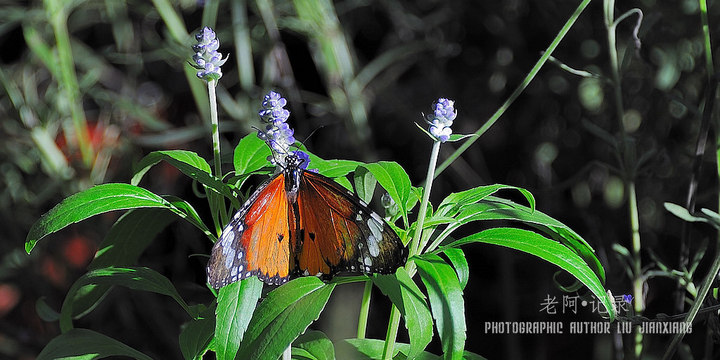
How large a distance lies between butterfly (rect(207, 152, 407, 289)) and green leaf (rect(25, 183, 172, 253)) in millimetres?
105

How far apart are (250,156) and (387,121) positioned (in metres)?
1.22

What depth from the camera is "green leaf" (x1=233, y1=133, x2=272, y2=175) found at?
813 mm

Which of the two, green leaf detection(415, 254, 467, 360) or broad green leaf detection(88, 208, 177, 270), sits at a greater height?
broad green leaf detection(88, 208, 177, 270)

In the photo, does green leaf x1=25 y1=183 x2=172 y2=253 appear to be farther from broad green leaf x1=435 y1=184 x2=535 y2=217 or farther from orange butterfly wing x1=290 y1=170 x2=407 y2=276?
broad green leaf x1=435 y1=184 x2=535 y2=217

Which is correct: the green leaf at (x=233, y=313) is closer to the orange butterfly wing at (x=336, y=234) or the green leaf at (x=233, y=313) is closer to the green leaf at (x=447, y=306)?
the orange butterfly wing at (x=336, y=234)

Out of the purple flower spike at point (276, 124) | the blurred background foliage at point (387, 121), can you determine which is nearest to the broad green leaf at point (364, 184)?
the purple flower spike at point (276, 124)

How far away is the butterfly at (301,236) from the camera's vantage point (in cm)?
68

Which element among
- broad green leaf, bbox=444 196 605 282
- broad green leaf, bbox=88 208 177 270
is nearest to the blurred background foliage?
broad green leaf, bbox=88 208 177 270

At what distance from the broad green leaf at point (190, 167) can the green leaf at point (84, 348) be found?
0.61ft

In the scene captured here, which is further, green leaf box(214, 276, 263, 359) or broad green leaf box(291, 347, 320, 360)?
broad green leaf box(291, 347, 320, 360)

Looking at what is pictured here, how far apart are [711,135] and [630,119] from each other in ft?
0.64

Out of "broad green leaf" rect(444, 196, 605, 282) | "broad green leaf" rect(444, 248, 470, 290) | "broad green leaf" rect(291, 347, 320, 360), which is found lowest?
"broad green leaf" rect(291, 347, 320, 360)

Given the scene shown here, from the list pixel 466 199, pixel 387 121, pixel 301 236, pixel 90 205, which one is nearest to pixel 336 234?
pixel 301 236

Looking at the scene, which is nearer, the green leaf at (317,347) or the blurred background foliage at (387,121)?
the green leaf at (317,347)
